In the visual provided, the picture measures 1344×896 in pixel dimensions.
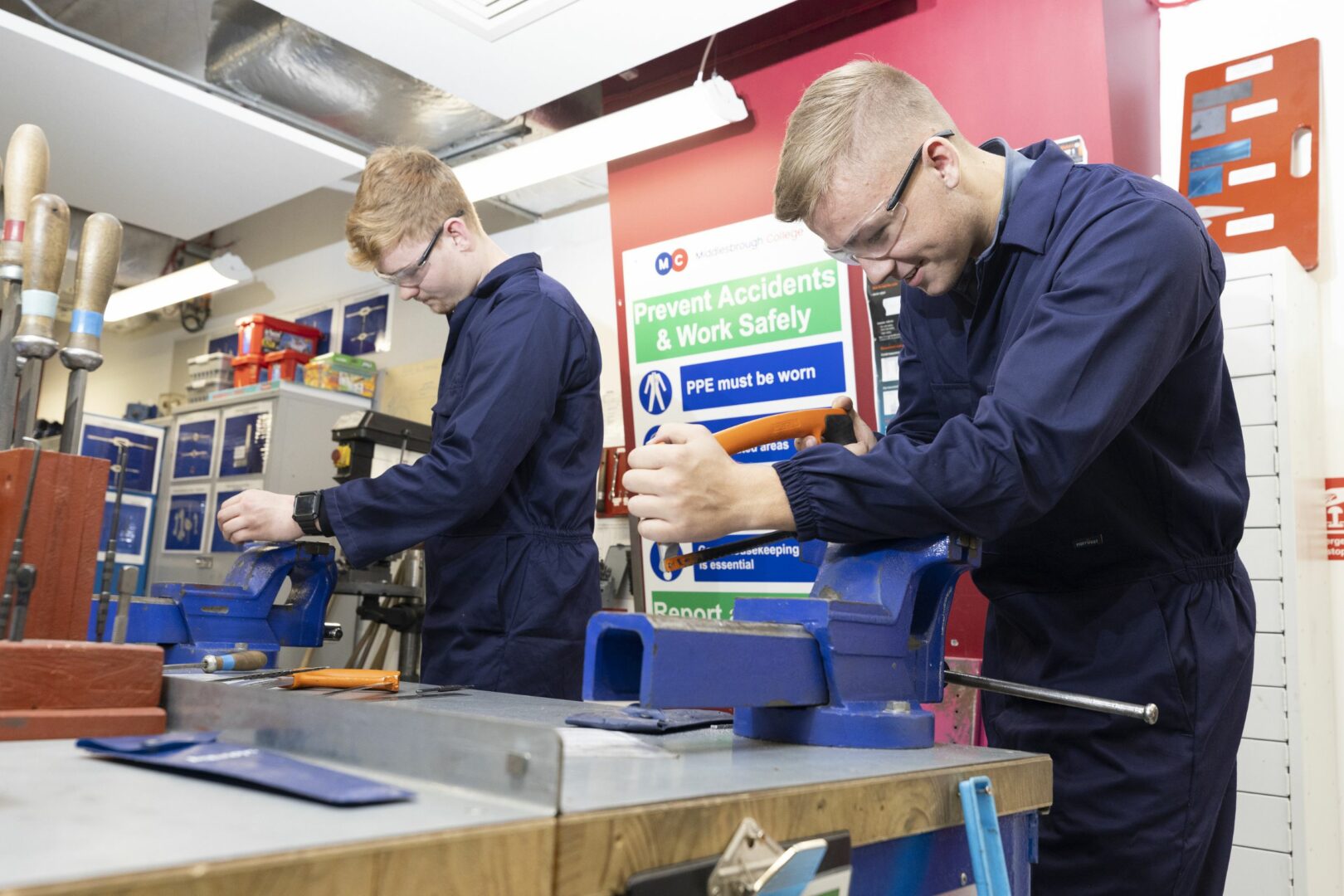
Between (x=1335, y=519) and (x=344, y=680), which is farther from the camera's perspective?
(x=1335, y=519)

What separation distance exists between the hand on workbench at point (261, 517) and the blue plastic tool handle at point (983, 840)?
138 centimetres

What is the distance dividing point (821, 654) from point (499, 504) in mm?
1003

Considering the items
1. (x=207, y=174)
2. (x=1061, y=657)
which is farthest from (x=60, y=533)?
(x=207, y=174)

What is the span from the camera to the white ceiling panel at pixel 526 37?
2947 mm

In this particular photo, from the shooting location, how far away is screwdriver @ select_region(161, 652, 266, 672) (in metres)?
1.29

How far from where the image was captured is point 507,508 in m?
1.89

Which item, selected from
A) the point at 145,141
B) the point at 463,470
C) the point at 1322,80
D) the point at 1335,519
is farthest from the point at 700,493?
the point at 145,141

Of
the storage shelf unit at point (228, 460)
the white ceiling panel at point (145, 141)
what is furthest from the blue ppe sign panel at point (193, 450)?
the white ceiling panel at point (145, 141)

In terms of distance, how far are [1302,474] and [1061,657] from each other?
128 centimetres

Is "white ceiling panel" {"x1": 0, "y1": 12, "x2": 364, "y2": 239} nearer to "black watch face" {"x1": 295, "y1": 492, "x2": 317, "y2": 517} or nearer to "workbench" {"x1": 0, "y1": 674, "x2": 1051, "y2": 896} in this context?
"black watch face" {"x1": 295, "y1": 492, "x2": 317, "y2": 517}

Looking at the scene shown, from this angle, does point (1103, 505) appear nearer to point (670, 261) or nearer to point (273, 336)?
point (670, 261)

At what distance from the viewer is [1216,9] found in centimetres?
279

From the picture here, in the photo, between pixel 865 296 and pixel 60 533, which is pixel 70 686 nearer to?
pixel 60 533

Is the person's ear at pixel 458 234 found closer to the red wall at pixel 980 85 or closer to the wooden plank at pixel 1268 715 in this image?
the red wall at pixel 980 85
